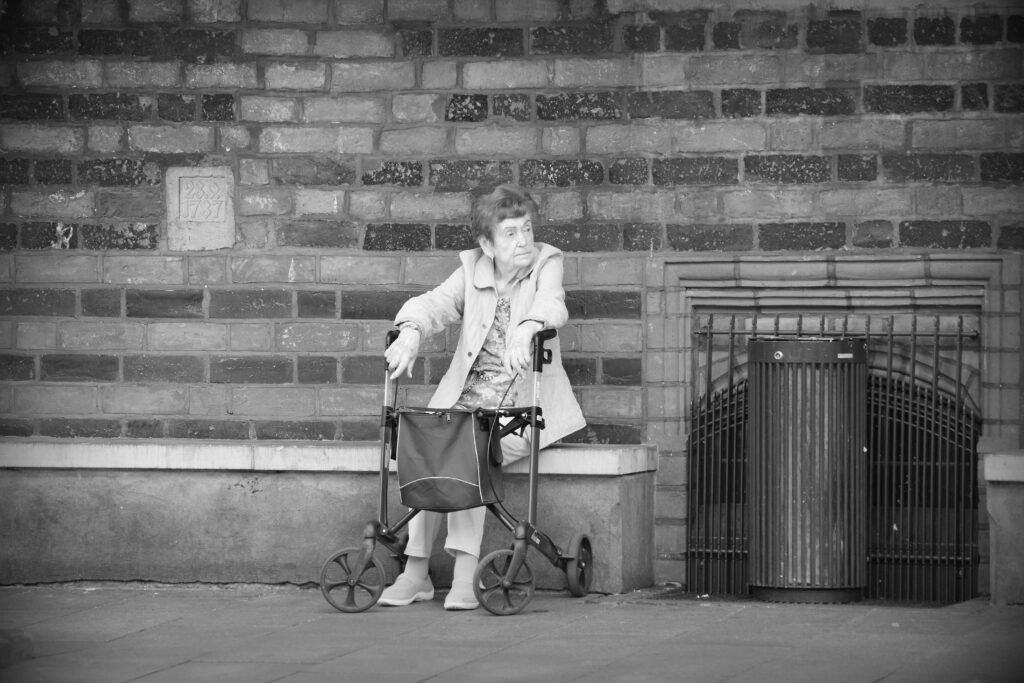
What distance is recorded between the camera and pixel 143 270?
907 centimetres

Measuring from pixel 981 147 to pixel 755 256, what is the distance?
1.20 m

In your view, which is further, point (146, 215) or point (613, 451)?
point (146, 215)

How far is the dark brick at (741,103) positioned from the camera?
872cm

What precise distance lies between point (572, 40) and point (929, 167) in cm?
187

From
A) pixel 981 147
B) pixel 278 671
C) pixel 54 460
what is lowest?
pixel 278 671

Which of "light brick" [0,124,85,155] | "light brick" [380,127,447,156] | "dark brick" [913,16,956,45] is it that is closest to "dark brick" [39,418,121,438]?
"light brick" [0,124,85,155]

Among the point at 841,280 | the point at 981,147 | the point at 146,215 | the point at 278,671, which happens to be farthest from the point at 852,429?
the point at 146,215

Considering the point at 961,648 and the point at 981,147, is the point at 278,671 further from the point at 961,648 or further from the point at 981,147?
the point at 981,147

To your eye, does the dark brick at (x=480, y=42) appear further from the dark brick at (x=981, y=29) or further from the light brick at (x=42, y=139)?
the dark brick at (x=981, y=29)

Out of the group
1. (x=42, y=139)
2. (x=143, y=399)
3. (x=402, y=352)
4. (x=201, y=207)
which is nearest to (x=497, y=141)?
(x=402, y=352)

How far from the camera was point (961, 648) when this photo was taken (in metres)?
6.71

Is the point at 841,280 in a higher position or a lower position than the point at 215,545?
higher

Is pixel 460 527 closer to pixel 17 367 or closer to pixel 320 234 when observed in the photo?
pixel 320 234

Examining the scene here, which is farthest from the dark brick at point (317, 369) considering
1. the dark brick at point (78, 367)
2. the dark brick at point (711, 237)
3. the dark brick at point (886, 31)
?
the dark brick at point (886, 31)
